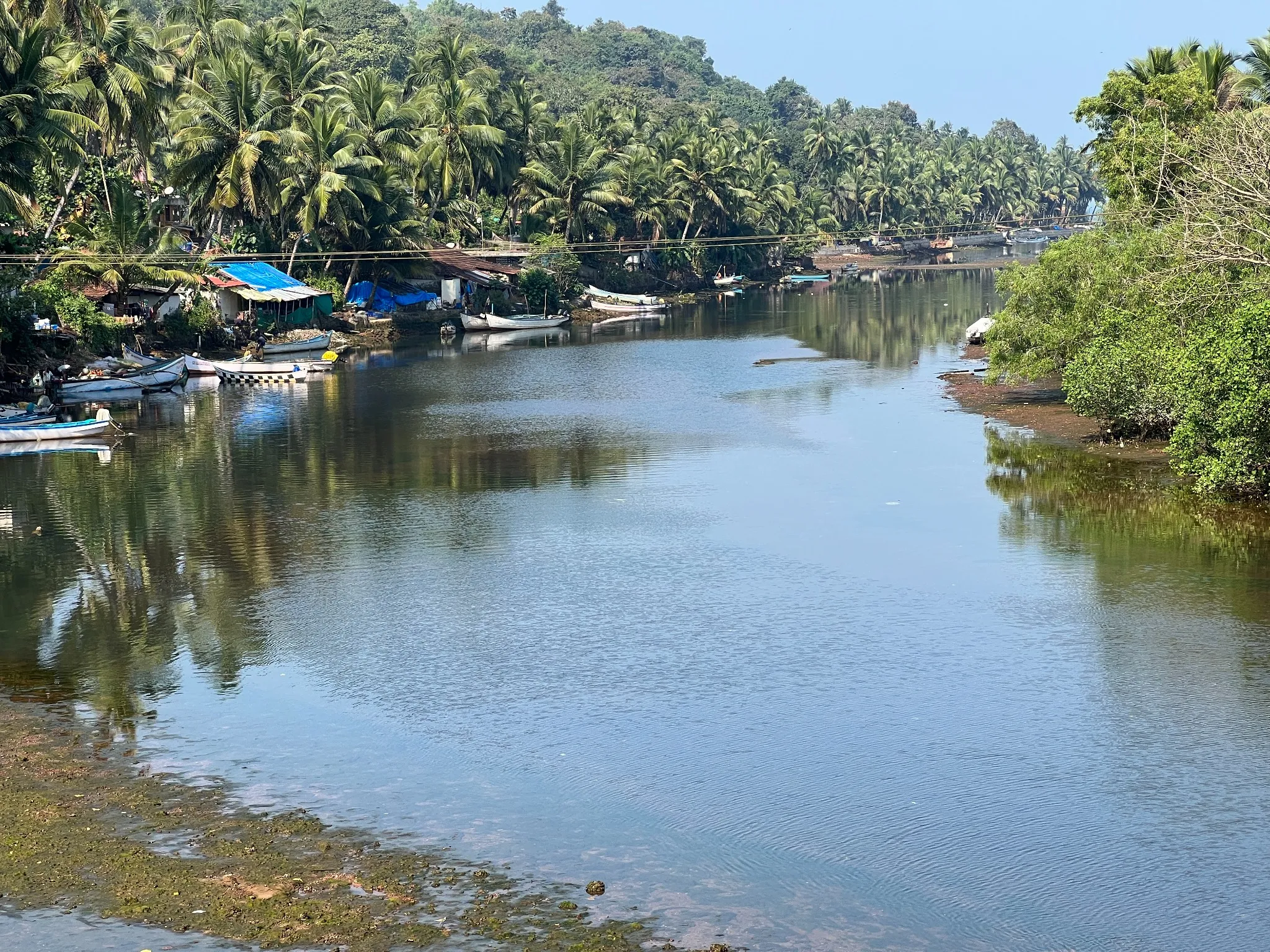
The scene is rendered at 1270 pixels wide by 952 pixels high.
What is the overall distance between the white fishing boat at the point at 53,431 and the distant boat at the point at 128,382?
Answer: 8724 millimetres

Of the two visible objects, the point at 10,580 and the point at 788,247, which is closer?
the point at 10,580

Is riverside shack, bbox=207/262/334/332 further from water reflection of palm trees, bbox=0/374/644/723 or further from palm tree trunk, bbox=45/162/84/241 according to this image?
water reflection of palm trees, bbox=0/374/644/723

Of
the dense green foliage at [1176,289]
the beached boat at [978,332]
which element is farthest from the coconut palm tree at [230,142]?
the dense green foliage at [1176,289]

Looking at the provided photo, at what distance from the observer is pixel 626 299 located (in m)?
104

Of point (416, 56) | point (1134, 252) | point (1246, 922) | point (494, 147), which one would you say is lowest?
point (1246, 922)

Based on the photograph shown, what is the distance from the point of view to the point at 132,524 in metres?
34.1

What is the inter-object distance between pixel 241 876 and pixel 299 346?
57369 millimetres

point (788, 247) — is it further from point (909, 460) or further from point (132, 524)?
point (132, 524)

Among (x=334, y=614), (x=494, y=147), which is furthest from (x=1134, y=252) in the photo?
(x=494, y=147)

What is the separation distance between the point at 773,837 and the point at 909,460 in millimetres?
25900

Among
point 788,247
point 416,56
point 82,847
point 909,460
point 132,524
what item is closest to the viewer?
point 82,847

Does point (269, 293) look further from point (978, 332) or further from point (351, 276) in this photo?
point (978, 332)

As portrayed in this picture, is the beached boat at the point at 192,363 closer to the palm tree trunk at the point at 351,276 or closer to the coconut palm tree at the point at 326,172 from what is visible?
the coconut palm tree at the point at 326,172

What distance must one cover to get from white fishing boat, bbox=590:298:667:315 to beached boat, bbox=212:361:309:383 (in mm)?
40776
